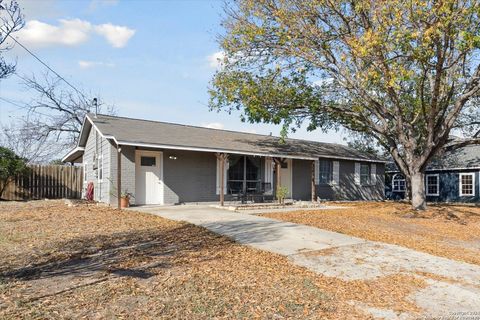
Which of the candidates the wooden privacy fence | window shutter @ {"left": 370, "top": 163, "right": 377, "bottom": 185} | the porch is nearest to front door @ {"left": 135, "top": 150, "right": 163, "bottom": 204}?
the porch

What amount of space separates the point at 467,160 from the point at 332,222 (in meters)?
19.1

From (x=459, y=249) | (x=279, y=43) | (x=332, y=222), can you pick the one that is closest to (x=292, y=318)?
(x=459, y=249)

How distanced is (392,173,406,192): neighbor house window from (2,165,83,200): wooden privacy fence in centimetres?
2258

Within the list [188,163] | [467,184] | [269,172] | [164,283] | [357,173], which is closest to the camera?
[164,283]

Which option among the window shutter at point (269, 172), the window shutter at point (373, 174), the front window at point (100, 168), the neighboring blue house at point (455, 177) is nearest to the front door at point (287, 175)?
the window shutter at point (269, 172)

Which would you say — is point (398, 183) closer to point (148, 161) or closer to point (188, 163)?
point (188, 163)

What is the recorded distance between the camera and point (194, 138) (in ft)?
56.4

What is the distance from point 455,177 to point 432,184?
1783 mm

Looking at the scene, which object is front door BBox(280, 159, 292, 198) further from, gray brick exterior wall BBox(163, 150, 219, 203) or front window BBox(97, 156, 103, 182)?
front window BBox(97, 156, 103, 182)

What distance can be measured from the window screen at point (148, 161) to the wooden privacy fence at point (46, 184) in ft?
27.1

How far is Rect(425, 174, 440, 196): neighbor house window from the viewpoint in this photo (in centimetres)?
2792

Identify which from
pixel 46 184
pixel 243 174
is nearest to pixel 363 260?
pixel 243 174

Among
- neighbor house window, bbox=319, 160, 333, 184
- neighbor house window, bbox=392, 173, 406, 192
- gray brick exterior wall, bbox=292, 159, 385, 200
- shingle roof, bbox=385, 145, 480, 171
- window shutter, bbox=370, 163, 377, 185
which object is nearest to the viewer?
gray brick exterior wall, bbox=292, 159, 385, 200

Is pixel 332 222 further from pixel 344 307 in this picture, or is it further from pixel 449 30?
pixel 344 307
